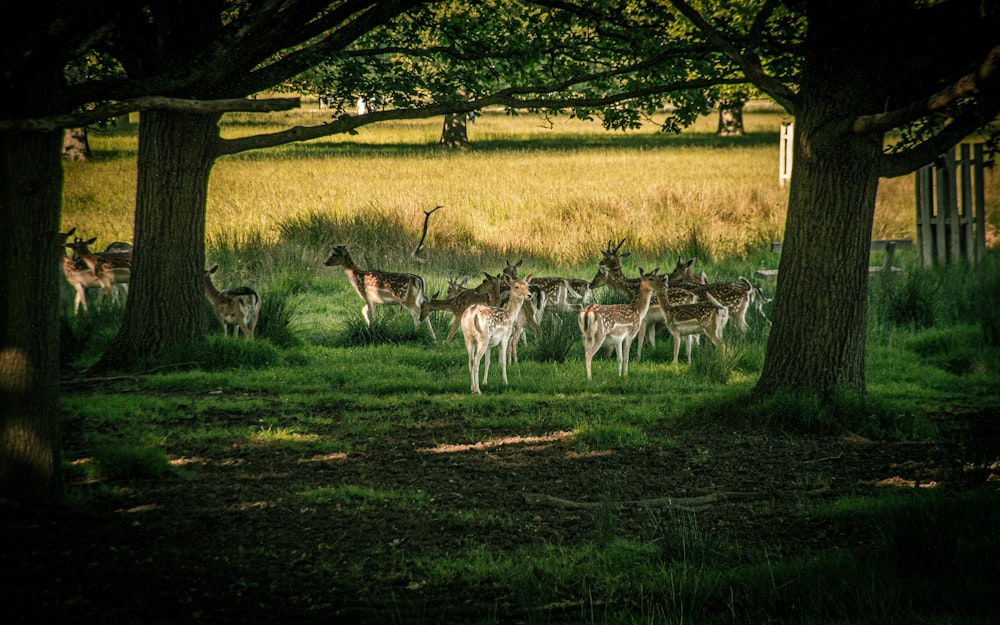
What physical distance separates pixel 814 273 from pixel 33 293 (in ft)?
21.6

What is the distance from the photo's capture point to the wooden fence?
18.2m

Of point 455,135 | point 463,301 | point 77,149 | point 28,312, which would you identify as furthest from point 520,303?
point 455,135

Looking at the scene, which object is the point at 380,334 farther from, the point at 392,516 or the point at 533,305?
the point at 392,516

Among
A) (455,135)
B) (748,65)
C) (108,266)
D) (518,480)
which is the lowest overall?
(518,480)

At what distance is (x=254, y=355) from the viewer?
12.0m

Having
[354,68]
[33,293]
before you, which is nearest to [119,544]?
[33,293]

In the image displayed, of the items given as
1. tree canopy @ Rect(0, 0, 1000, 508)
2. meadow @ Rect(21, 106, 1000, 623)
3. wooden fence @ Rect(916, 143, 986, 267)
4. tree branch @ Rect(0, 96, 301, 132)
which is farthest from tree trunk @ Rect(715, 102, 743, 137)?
tree branch @ Rect(0, 96, 301, 132)

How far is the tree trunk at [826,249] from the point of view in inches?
343

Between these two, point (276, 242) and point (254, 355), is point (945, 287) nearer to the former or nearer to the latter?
point (254, 355)

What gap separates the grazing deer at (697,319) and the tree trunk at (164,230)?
5931mm

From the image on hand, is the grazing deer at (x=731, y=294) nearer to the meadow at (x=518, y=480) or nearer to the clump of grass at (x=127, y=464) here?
the meadow at (x=518, y=480)

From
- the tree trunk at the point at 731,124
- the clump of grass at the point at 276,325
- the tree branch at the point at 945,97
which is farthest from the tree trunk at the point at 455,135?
the tree branch at the point at 945,97

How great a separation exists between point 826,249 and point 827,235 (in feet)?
0.43

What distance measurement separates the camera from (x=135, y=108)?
20.9 feet
